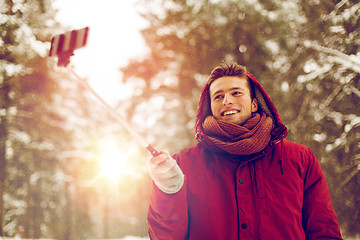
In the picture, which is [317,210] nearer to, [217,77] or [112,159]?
[217,77]

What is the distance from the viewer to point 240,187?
1.90 metres

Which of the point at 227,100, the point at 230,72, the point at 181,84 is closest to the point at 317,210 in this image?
the point at 227,100

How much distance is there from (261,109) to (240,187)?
0.77 m

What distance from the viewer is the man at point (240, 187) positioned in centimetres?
183

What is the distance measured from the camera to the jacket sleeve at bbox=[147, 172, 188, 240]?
6.08ft

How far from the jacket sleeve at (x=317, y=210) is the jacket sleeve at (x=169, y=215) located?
0.81 m

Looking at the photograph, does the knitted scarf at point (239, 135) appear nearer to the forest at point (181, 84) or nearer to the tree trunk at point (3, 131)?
the forest at point (181, 84)

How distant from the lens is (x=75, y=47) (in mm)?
1700

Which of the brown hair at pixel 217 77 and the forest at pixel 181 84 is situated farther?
the forest at pixel 181 84

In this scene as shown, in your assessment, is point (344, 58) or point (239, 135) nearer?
point (239, 135)

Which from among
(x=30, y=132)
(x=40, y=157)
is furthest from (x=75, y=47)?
(x=40, y=157)

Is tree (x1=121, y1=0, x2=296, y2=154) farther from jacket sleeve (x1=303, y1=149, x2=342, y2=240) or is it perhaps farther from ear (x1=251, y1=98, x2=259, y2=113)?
jacket sleeve (x1=303, y1=149, x2=342, y2=240)

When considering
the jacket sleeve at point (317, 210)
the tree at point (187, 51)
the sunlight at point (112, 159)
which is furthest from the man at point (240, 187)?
the sunlight at point (112, 159)

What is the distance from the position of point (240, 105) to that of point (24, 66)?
324 inches
